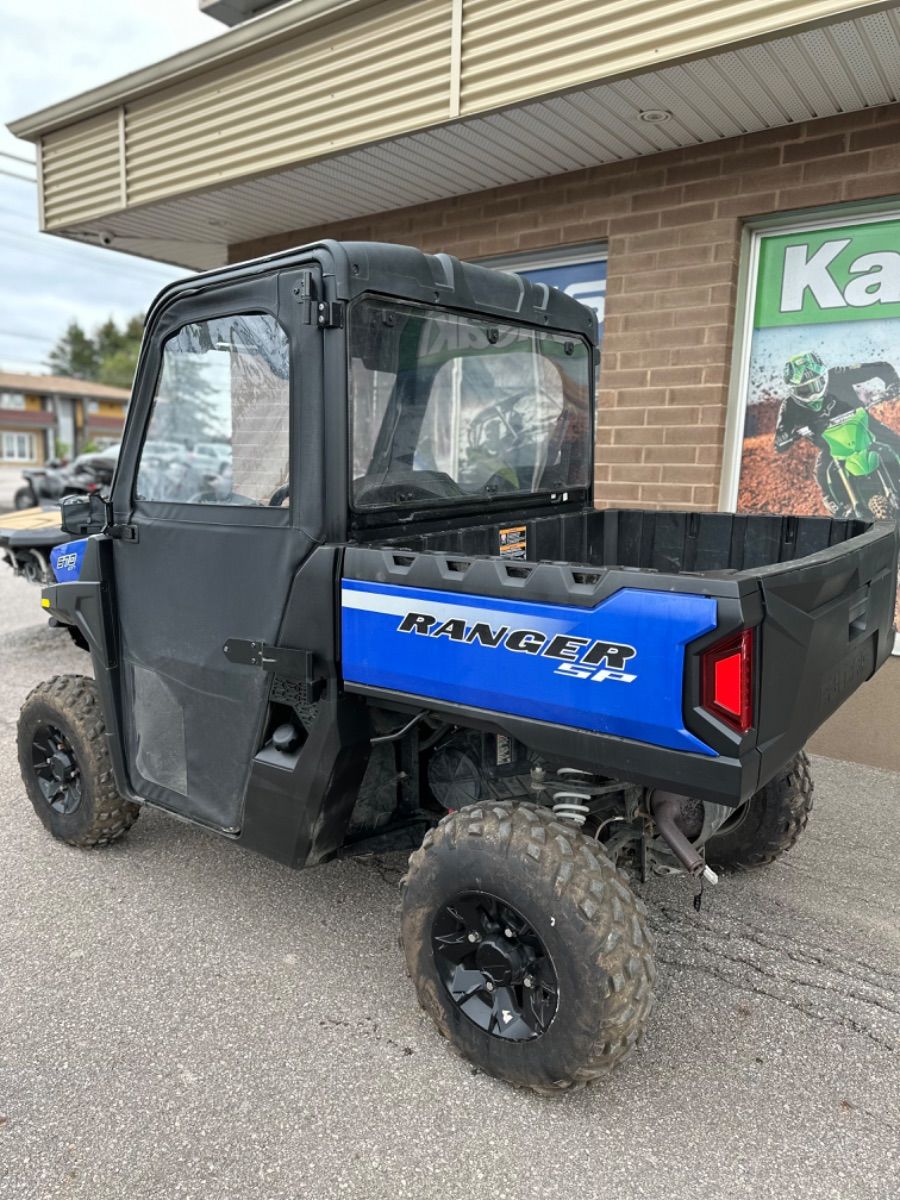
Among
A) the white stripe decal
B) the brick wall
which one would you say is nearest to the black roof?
the white stripe decal

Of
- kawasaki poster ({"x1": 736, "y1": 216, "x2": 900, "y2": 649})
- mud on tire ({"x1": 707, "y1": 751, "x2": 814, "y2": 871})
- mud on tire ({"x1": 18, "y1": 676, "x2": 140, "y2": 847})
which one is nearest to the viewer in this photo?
mud on tire ({"x1": 707, "y1": 751, "x2": 814, "y2": 871})

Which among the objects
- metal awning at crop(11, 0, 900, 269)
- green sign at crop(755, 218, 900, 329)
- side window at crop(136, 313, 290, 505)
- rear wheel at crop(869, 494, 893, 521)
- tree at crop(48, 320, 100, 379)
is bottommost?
rear wheel at crop(869, 494, 893, 521)

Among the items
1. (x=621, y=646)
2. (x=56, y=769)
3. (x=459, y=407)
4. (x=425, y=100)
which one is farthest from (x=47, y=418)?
(x=621, y=646)

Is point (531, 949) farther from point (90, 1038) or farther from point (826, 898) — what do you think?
point (826, 898)

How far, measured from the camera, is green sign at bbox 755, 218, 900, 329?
4797mm

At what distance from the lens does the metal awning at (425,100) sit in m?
4.05

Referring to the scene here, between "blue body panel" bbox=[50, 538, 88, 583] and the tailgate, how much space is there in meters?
2.60

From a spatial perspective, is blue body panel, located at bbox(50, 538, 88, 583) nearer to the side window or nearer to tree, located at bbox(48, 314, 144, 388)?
the side window

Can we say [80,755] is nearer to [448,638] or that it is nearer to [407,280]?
[448,638]

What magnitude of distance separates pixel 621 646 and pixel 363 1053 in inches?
58.3

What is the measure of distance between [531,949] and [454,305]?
204 centimetres

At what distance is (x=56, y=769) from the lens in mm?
3766

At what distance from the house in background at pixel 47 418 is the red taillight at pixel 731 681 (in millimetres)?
55352

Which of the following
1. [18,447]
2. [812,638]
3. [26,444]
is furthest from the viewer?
[26,444]
